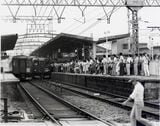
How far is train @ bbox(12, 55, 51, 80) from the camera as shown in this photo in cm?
4228

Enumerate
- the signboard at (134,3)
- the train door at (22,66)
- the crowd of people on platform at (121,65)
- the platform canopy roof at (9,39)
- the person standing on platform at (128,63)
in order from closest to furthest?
the platform canopy roof at (9,39), the crowd of people on platform at (121,65), the person standing on platform at (128,63), the signboard at (134,3), the train door at (22,66)

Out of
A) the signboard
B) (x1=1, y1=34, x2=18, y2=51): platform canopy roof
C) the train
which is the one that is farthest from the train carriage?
the signboard

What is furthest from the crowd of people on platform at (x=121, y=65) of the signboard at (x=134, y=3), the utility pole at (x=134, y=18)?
the signboard at (x=134, y=3)

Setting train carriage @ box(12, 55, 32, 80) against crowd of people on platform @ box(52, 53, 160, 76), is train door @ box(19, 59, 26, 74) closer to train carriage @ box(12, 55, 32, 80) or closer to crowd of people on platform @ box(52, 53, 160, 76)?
train carriage @ box(12, 55, 32, 80)

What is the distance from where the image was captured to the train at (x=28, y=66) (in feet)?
139

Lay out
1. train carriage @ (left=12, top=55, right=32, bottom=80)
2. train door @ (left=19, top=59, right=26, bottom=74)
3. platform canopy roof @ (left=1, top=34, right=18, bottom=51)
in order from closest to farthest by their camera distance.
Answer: platform canopy roof @ (left=1, top=34, right=18, bottom=51)
train carriage @ (left=12, top=55, right=32, bottom=80)
train door @ (left=19, top=59, right=26, bottom=74)

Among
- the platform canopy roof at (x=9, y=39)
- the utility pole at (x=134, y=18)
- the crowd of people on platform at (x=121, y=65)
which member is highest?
the utility pole at (x=134, y=18)

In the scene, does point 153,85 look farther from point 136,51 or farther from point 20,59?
point 20,59

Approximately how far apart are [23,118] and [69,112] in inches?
108

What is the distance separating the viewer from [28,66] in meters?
42.9

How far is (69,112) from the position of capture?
51.3 ft

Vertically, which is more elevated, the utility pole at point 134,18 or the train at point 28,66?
the utility pole at point 134,18

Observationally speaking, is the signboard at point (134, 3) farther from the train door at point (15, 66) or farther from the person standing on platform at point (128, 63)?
the train door at point (15, 66)

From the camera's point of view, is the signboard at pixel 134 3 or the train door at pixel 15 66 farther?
the train door at pixel 15 66
